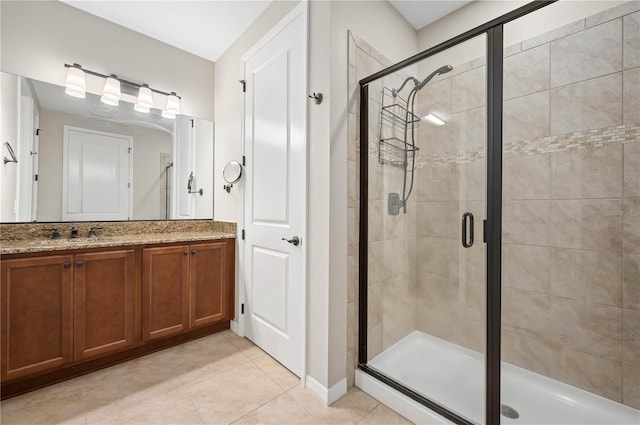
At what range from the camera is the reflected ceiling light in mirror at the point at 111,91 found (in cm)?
231

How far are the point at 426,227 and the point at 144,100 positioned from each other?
8.64ft

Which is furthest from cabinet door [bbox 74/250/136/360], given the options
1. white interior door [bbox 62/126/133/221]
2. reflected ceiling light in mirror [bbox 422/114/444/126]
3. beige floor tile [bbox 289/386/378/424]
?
reflected ceiling light in mirror [bbox 422/114/444/126]

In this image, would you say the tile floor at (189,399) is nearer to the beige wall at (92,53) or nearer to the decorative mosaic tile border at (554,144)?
the decorative mosaic tile border at (554,144)

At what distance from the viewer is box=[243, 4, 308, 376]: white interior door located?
183 cm

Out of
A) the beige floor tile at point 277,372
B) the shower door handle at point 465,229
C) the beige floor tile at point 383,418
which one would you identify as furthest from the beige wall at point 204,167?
the shower door handle at point 465,229

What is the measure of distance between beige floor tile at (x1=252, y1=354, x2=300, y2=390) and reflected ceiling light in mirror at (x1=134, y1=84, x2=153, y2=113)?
235 centimetres

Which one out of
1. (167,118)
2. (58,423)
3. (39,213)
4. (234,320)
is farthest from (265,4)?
(58,423)

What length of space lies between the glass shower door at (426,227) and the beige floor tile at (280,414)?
20.8 inches

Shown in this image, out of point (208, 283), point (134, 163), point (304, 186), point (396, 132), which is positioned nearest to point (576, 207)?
point (396, 132)

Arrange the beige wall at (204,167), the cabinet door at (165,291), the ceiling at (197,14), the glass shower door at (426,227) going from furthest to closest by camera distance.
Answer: the beige wall at (204,167), the ceiling at (197,14), the cabinet door at (165,291), the glass shower door at (426,227)

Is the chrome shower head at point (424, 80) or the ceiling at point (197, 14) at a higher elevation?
the ceiling at point (197, 14)

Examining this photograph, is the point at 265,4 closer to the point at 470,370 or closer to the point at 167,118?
the point at 167,118

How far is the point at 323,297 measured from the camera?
164cm

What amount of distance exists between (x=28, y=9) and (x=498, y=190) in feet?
10.8
